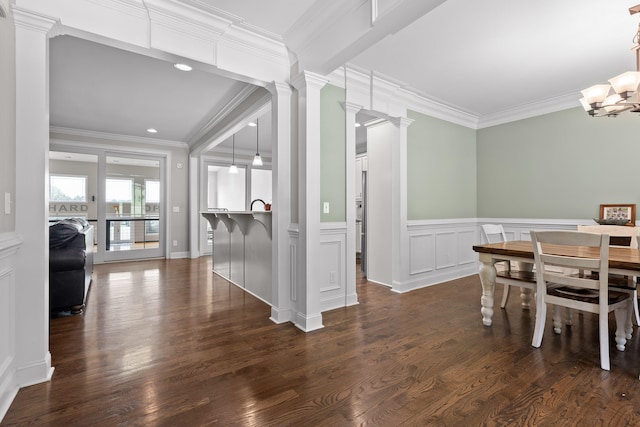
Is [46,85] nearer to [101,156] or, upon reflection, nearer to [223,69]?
[223,69]

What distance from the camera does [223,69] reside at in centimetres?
258

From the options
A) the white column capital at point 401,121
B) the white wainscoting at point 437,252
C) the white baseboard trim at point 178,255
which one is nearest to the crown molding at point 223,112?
the white column capital at point 401,121

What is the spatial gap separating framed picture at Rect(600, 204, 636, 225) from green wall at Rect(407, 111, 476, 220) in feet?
5.39

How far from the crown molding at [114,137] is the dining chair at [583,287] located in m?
6.95

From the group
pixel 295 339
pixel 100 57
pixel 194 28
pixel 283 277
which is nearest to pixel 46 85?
pixel 194 28

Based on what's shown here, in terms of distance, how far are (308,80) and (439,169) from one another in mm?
2748

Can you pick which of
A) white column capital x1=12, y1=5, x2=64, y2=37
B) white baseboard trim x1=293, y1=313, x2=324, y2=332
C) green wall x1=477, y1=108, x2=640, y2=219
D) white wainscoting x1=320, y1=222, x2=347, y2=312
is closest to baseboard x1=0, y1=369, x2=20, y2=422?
white baseboard trim x1=293, y1=313, x2=324, y2=332

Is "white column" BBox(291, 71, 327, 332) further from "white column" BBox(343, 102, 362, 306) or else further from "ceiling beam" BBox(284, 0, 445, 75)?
"white column" BBox(343, 102, 362, 306)

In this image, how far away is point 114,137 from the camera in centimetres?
618

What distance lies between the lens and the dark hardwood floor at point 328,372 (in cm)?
156

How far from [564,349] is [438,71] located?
302 centimetres

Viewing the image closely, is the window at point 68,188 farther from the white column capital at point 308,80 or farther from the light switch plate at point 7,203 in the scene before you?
the white column capital at point 308,80

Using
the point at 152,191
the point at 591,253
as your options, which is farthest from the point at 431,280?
the point at 152,191

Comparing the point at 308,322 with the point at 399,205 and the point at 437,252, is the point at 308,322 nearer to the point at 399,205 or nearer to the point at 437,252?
the point at 399,205
